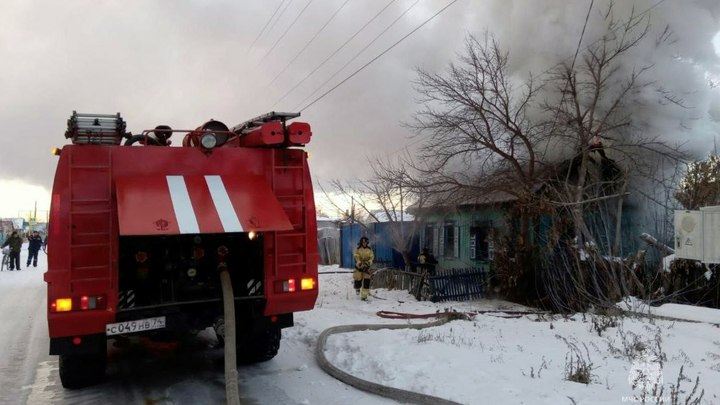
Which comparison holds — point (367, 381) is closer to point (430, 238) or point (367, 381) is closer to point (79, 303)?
point (79, 303)

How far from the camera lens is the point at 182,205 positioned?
4.51 metres

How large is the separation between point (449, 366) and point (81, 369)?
3619 millimetres

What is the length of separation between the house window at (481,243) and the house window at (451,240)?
1007 mm

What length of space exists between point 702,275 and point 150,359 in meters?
9.00

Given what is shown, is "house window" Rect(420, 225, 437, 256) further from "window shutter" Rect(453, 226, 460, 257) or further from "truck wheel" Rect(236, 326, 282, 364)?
"truck wheel" Rect(236, 326, 282, 364)

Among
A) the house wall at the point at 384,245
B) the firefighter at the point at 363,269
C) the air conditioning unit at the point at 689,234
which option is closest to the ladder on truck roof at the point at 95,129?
the air conditioning unit at the point at 689,234

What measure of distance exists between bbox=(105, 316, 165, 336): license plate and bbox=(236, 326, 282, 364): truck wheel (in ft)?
4.41

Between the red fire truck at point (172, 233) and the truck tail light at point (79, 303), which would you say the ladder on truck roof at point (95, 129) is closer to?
the red fire truck at point (172, 233)

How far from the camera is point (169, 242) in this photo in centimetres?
494

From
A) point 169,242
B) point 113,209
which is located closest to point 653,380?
point 169,242

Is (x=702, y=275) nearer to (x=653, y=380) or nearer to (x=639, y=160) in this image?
(x=639, y=160)

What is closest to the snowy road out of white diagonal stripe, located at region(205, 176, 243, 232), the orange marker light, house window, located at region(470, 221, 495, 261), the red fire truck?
the red fire truck

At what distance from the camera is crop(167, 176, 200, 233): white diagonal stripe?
14.1 feet

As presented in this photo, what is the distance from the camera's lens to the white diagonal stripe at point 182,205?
169 inches
